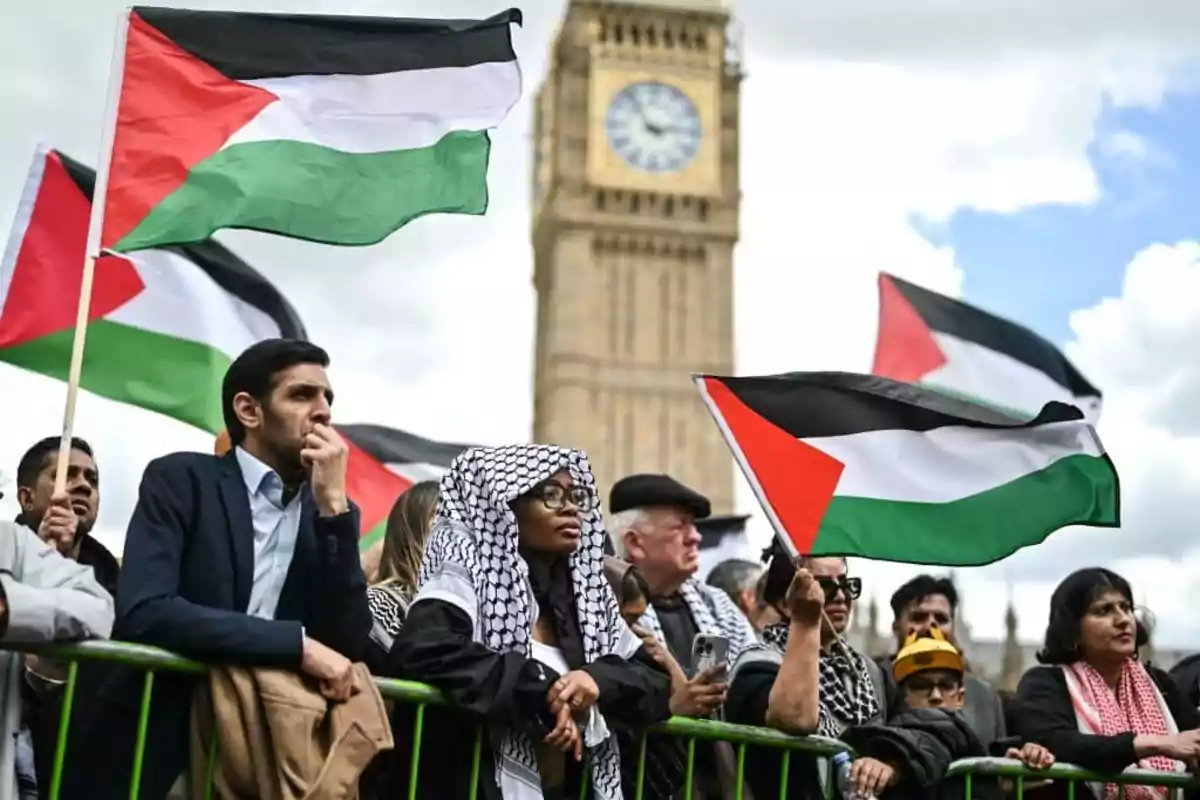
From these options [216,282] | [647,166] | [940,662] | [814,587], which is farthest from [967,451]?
[647,166]

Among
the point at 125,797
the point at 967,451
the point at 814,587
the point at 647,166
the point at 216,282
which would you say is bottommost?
the point at 125,797

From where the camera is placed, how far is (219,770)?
12.2 feet

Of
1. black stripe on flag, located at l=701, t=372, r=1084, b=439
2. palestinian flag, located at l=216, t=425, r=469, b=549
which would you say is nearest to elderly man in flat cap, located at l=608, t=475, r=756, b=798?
black stripe on flag, located at l=701, t=372, r=1084, b=439

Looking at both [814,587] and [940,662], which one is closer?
[814,587]

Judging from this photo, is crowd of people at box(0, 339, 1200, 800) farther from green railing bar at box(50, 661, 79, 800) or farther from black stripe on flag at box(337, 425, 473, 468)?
black stripe on flag at box(337, 425, 473, 468)

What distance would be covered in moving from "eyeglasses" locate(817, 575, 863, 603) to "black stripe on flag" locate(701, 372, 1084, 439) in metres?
0.48

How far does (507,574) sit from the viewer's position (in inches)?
164

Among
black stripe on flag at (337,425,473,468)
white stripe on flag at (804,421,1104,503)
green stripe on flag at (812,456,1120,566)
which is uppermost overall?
black stripe on flag at (337,425,473,468)

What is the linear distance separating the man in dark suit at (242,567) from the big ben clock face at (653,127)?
36340 mm

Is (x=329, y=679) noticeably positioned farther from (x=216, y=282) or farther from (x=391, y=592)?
(x=216, y=282)

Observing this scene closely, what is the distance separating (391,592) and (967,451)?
6.35 feet

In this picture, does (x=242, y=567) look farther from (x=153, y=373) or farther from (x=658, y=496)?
(x=153, y=373)

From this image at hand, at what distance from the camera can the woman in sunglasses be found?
14.8ft

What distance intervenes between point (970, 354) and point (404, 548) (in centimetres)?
576
